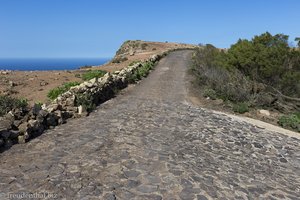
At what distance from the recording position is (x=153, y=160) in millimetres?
9555

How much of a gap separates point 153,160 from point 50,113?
4580 mm

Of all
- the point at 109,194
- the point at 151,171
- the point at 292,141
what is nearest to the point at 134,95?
the point at 292,141

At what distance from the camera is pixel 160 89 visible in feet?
74.1

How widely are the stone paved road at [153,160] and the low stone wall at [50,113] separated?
406 mm

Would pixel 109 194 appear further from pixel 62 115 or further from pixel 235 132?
pixel 235 132

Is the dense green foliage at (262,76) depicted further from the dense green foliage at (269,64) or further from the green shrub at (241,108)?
the green shrub at (241,108)

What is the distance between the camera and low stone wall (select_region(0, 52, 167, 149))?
10484 millimetres

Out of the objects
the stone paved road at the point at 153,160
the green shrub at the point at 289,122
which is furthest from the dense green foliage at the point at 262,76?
the stone paved road at the point at 153,160

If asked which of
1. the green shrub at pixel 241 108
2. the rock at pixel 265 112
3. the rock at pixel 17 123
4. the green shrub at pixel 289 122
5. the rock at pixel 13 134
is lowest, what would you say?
the green shrub at pixel 289 122

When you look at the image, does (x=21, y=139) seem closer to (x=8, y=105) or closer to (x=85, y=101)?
(x=8, y=105)

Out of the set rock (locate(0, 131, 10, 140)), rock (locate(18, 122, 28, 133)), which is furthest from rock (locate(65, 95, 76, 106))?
rock (locate(0, 131, 10, 140))

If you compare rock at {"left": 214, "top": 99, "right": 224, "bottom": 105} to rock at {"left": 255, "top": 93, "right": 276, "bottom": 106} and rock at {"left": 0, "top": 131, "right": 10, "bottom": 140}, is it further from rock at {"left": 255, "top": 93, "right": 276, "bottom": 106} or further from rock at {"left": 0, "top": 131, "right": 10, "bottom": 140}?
rock at {"left": 0, "top": 131, "right": 10, "bottom": 140}

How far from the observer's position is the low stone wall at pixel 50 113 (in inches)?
413

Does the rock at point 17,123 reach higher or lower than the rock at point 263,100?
higher
